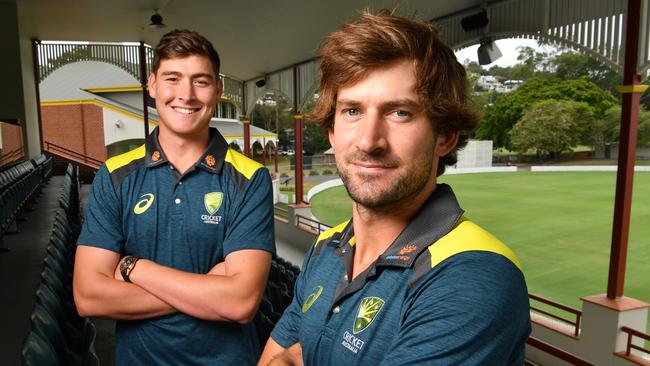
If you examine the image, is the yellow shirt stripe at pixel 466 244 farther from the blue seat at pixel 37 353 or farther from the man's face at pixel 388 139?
the blue seat at pixel 37 353

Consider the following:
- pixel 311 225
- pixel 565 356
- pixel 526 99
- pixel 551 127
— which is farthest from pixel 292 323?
pixel 526 99

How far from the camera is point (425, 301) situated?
30.7 inches

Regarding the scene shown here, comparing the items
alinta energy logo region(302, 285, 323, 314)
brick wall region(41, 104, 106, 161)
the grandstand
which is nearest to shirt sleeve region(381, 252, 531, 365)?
alinta energy logo region(302, 285, 323, 314)

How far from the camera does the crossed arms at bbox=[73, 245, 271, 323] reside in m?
1.48

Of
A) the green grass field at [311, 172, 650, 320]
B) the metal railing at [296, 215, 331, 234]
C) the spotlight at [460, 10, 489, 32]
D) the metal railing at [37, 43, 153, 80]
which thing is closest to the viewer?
the spotlight at [460, 10, 489, 32]

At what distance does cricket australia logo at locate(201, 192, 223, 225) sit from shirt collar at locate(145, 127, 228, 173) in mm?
90

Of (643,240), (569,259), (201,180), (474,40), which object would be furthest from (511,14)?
(643,240)

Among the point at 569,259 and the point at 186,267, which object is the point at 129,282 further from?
the point at 569,259

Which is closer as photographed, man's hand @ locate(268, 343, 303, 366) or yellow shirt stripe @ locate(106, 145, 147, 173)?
man's hand @ locate(268, 343, 303, 366)

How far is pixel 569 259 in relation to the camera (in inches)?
1061

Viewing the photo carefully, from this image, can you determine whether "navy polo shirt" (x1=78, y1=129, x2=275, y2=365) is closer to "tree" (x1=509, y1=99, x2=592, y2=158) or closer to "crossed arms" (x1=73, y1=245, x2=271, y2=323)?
"crossed arms" (x1=73, y1=245, x2=271, y2=323)

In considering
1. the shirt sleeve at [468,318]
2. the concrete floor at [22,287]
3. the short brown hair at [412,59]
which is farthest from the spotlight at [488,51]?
the shirt sleeve at [468,318]

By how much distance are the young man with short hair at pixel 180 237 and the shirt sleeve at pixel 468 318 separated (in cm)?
85

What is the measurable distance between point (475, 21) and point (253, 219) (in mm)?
6352
